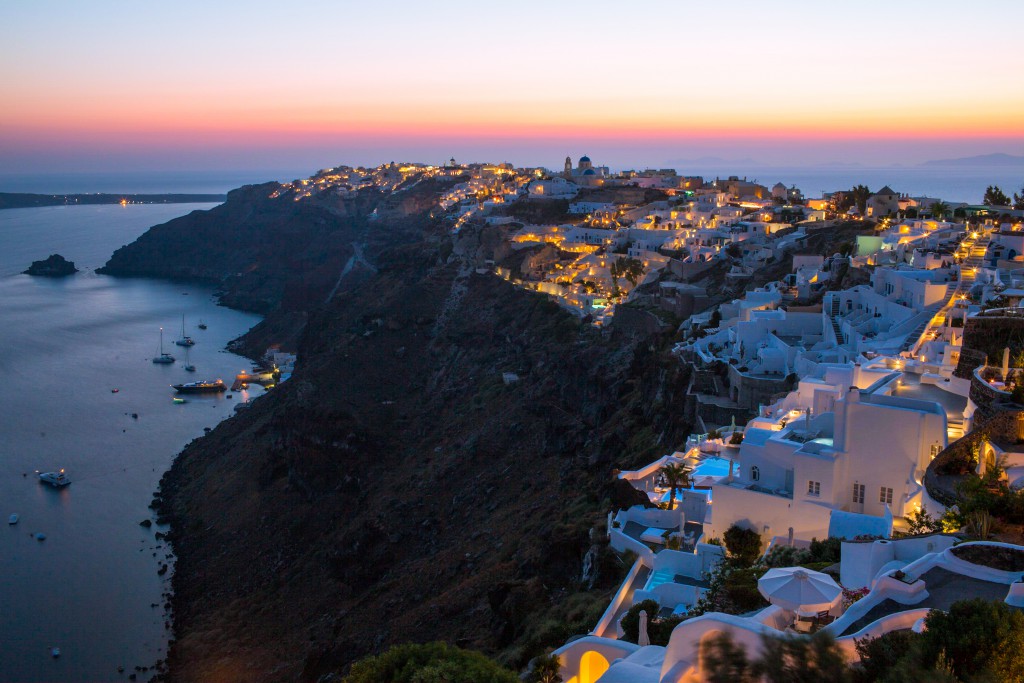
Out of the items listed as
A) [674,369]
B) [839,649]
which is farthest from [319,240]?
[839,649]

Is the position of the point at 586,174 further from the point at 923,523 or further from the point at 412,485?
the point at 923,523

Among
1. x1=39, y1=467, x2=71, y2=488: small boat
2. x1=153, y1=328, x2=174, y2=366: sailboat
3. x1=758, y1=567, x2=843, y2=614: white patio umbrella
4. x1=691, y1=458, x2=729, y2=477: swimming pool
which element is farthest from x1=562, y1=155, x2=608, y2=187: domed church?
x1=758, y1=567, x2=843, y2=614: white patio umbrella

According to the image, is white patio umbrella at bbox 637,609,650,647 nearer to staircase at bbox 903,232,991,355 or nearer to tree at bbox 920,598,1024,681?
tree at bbox 920,598,1024,681

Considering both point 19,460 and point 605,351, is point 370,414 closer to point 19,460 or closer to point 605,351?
point 605,351

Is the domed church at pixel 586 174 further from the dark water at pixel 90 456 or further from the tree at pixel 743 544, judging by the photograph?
the tree at pixel 743 544

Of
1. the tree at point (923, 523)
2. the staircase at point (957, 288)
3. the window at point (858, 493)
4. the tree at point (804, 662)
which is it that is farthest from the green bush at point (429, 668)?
the staircase at point (957, 288)

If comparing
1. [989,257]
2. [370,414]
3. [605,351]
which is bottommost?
[370,414]
